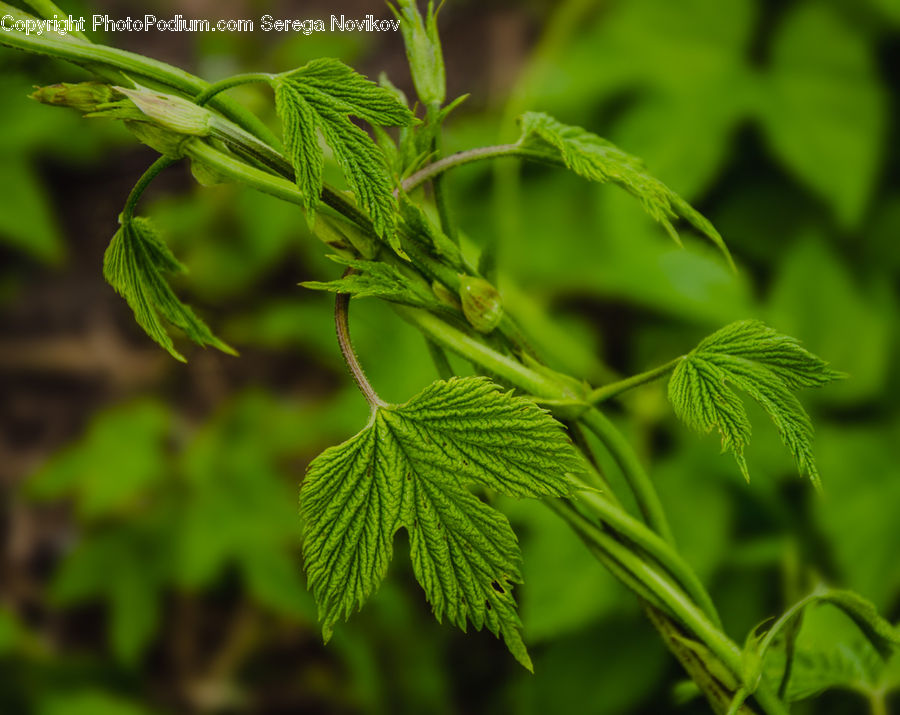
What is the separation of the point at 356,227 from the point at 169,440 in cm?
146

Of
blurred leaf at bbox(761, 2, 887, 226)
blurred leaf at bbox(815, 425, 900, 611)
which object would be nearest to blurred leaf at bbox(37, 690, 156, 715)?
blurred leaf at bbox(815, 425, 900, 611)

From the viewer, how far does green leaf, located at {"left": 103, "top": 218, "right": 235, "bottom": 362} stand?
37cm

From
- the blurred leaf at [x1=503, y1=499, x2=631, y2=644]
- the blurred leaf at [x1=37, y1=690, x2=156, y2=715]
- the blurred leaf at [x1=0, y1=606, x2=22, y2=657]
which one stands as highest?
the blurred leaf at [x1=503, y1=499, x2=631, y2=644]

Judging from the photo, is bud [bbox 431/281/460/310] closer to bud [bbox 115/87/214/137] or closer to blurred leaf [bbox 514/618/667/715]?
bud [bbox 115/87/214/137]

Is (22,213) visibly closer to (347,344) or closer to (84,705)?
(84,705)

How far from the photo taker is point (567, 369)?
88 centimetres

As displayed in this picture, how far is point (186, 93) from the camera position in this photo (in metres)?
0.33

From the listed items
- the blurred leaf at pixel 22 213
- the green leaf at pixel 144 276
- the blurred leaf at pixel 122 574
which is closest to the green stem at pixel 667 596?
the green leaf at pixel 144 276

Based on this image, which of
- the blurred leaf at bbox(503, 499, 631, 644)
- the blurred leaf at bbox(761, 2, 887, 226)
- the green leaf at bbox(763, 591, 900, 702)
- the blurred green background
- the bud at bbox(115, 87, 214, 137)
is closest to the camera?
the bud at bbox(115, 87, 214, 137)

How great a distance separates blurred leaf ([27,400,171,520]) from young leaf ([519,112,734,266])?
1.21 m

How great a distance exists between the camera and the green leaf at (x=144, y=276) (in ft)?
1.22

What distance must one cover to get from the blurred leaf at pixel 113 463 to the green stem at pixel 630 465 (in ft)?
3.90

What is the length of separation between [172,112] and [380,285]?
0.11 meters

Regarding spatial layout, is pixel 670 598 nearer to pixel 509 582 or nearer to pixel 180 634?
pixel 509 582
